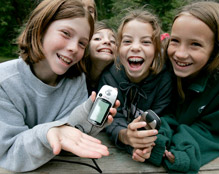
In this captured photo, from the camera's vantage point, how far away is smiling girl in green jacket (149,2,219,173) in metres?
1.11

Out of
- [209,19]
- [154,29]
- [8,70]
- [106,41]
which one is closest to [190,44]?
[209,19]

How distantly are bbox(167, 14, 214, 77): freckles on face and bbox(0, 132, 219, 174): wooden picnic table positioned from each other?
62 cm

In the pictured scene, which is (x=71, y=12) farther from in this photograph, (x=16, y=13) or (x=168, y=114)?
(x=16, y=13)

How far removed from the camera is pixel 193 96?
4.58 feet

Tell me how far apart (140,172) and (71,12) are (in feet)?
3.34

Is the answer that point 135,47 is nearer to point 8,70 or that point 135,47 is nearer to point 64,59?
point 64,59

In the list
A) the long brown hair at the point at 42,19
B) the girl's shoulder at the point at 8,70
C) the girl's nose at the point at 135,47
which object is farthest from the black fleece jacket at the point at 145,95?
the girl's shoulder at the point at 8,70

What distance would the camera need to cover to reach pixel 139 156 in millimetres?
1084

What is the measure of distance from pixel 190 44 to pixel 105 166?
935mm

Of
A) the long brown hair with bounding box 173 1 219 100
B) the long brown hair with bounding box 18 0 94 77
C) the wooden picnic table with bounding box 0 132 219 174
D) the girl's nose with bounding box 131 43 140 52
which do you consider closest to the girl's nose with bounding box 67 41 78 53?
the long brown hair with bounding box 18 0 94 77

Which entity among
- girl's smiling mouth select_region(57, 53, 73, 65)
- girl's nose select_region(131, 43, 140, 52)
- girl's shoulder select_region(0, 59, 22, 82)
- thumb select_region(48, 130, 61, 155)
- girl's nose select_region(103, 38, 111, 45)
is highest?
girl's nose select_region(131, 43, 140, 52)

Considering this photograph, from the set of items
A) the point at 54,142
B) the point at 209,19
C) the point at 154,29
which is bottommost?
the point at 54,142

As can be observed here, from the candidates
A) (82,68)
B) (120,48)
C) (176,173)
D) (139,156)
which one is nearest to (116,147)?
(139,156)

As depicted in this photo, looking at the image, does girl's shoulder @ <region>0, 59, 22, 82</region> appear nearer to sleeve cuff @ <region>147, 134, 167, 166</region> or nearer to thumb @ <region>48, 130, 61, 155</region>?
thumb @ <region>48, 130, 61, 155</region>
